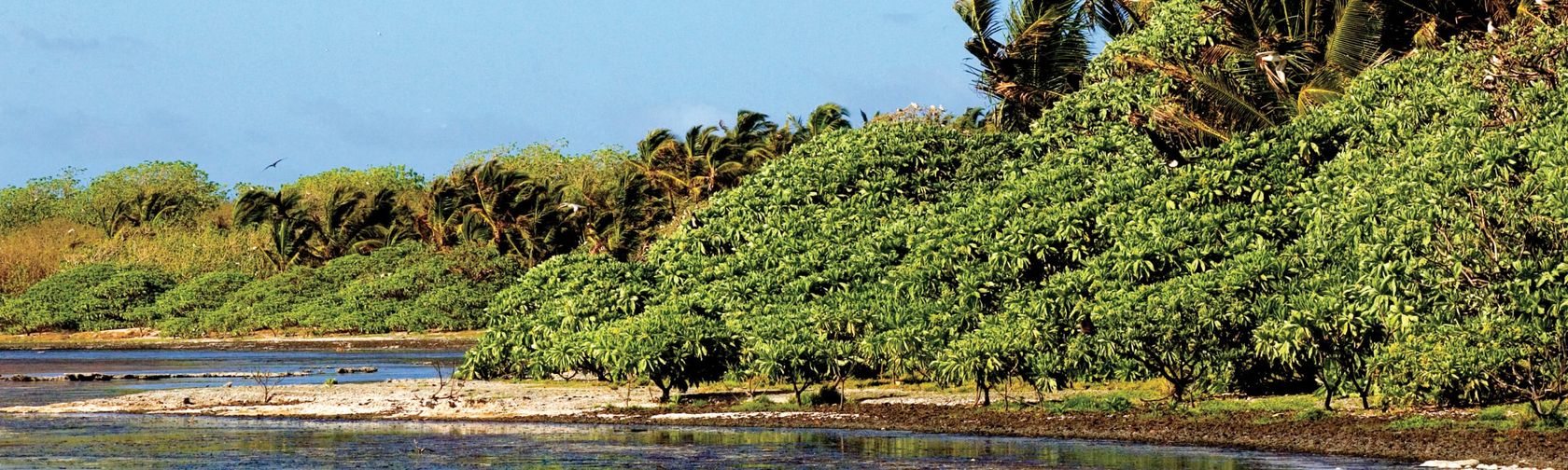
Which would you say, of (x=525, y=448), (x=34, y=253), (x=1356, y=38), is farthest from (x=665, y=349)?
(x=34, y=253)

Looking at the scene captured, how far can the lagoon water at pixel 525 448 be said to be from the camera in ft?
65.4

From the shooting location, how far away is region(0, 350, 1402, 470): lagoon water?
19938 millimetres

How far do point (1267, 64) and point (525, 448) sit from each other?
1367cm

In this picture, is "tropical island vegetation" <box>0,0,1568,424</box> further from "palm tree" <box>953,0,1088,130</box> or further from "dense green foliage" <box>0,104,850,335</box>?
"dense green foliage" <box>0,104,850,335</box>

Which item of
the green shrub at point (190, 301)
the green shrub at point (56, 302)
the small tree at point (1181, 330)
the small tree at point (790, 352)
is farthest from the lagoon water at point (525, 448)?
the green shrub at point (56, 302)

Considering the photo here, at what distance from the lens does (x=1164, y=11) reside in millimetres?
28688

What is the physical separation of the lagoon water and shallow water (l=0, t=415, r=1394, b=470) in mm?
20

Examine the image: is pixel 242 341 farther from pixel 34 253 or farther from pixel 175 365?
pixel 34 253

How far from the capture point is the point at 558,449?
2225 centimetres

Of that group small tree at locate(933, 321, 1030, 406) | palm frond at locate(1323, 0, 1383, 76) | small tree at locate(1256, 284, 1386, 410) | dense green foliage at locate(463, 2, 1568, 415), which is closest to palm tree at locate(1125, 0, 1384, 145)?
palm frond at locate(1323, 0, 1383, 76)

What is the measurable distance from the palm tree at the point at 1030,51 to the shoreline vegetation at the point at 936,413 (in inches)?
420

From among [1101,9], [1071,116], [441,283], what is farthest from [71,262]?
[1071,116]

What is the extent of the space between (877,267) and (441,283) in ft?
148

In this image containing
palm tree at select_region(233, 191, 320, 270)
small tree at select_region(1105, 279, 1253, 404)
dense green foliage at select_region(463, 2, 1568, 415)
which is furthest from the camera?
palm tree at select_region(233, 191, 320, 270)
